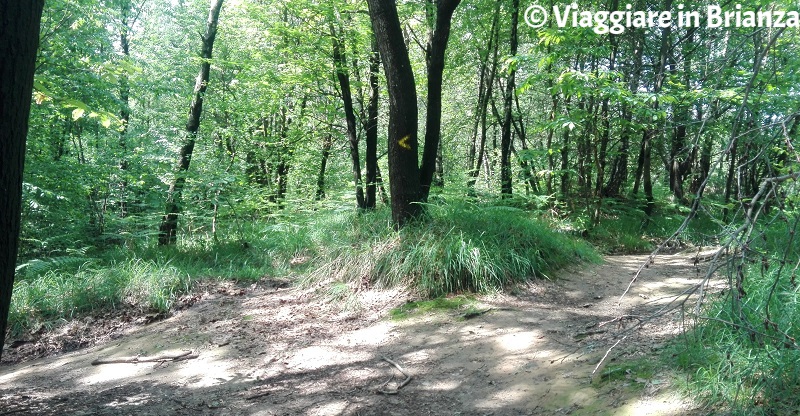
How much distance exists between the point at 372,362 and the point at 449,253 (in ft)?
5.99

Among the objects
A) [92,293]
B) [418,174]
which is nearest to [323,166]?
[418,174]

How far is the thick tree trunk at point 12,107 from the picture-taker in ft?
9.73

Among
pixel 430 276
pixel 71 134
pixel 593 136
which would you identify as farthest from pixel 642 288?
pixel 71 134

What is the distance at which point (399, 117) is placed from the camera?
6.98 m

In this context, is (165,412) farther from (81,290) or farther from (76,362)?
(81,290)

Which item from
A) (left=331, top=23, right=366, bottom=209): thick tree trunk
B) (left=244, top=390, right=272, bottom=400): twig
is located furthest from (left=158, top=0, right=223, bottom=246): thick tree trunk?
(left=244, top=390, right=272, bottom=400): twig

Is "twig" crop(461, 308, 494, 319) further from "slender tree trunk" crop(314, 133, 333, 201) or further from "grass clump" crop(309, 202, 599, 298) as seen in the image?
"slender tree trunk" crop(314, 133, 333, 201)

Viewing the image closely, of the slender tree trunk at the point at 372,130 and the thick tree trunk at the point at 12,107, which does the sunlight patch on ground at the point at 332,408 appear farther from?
the slender tree trunk at the point at 372,130

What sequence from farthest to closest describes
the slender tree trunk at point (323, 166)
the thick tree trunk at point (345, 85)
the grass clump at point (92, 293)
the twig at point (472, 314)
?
the slender tree trunk at point (323, 166) → the thick tree trunk at point (345, 85) → the grass clump at point (92, 293) → the twig at point (472, 314)

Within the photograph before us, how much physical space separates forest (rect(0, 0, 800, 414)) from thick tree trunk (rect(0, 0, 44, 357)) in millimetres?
17

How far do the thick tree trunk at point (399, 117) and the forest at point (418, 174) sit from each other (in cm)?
3

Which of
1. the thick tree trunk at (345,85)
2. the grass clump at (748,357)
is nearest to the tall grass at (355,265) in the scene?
the thick tree trunk at (345,85)

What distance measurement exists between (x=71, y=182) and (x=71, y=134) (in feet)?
20.1

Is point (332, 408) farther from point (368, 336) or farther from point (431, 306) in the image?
point (431, 306)
